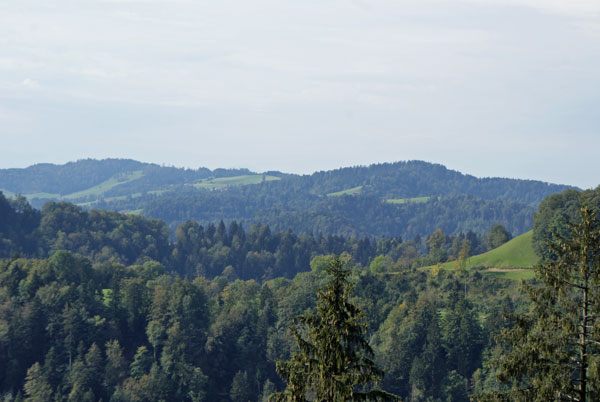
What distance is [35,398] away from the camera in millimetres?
98188

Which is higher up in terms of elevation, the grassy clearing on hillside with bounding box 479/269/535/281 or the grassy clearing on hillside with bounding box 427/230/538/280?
the grassy clearing on hillside with bounding box 427/230/538/280

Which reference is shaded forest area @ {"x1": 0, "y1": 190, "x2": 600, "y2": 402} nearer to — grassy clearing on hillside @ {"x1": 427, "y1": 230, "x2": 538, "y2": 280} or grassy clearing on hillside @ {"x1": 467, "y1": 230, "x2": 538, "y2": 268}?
grassy clearing on hillside @ {"x1": 427, "y1": 230, "x2": 538, "y2": 280}

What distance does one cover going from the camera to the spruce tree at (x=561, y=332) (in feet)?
71.4

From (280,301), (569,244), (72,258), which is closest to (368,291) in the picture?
(280,301)

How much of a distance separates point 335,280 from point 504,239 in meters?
153

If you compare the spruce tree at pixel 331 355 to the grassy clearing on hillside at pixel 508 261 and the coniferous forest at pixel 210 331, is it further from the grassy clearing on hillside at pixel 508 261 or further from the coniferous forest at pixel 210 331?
the grassy clearing on hillside at pixel 508 261

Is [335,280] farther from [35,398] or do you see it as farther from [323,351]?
[35,398]

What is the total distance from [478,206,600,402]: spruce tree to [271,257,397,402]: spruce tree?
4.69 metres

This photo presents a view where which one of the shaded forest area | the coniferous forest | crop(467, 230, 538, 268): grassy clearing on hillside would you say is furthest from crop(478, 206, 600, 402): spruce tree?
crop(467, 230, 538, 268): grassy clearing on hillside

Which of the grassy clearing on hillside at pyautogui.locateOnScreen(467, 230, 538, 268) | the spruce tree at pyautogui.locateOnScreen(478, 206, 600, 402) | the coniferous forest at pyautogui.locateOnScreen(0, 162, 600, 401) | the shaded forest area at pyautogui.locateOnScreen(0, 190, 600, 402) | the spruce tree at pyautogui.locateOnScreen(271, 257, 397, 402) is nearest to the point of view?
the spruce tree at pyautogui.locateOnScreen(271, 257, 397, 402)

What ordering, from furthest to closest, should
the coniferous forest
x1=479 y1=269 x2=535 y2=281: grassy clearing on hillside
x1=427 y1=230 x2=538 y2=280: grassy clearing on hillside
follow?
x1=427 y1=230 x2=538 y2=280: grassy clearing on hillside → x1=479 y1=269 x2=535 y2=281: grassy clearing on hillside → the coniferous forest

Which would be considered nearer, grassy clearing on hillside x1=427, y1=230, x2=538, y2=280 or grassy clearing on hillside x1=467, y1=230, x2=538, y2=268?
grassy clearing on hillside x1=427, y1=230, x2=538, y2=280

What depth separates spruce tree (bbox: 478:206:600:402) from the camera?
71.4 feet

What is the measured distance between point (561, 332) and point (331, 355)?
7.82 meters
